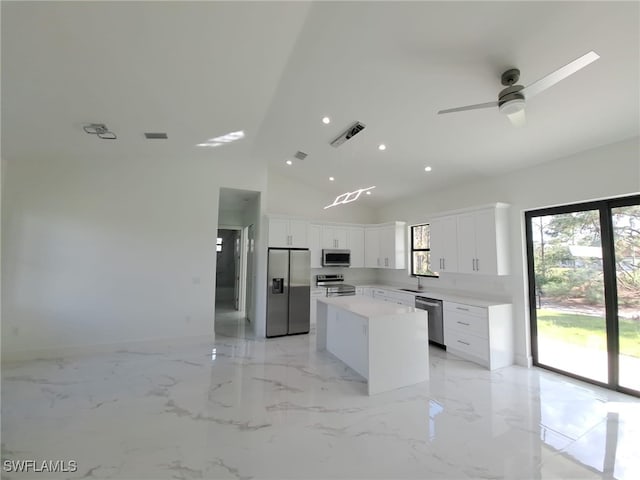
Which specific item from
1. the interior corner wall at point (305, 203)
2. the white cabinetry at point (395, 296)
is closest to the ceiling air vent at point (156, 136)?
the interior corner wall at point (305, 203)

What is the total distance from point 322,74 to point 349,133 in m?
1.14

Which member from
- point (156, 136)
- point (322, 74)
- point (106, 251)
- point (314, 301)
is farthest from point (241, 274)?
point (322, 74)

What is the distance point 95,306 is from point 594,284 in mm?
6952

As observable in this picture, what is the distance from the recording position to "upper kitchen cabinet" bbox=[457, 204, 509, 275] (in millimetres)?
3961

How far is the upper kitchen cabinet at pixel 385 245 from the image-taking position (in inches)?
235

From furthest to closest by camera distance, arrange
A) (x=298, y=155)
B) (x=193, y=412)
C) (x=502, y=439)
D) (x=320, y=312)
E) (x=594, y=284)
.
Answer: (x=298, y=155)
(x=320, y=312)
(x=594, y=284)
(x=193, y=412)
(x=502, y=439)

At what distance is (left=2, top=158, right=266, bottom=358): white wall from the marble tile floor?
2.21 feet

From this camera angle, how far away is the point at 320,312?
14.8 ft

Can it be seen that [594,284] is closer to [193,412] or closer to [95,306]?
[193,412]

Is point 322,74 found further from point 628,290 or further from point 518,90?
point 628,290

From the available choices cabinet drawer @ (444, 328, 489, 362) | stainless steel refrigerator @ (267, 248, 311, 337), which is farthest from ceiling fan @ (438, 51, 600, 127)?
stainless steel refrigerator @ (267, 248, 311, 337)

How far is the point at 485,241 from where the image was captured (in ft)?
13.4

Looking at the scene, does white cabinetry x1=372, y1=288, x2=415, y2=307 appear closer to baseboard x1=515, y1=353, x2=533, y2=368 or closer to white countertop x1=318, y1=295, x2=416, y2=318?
white countertop x1=318, y1=295, x2=416, y2=318

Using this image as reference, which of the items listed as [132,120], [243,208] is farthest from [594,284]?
[243,208]
